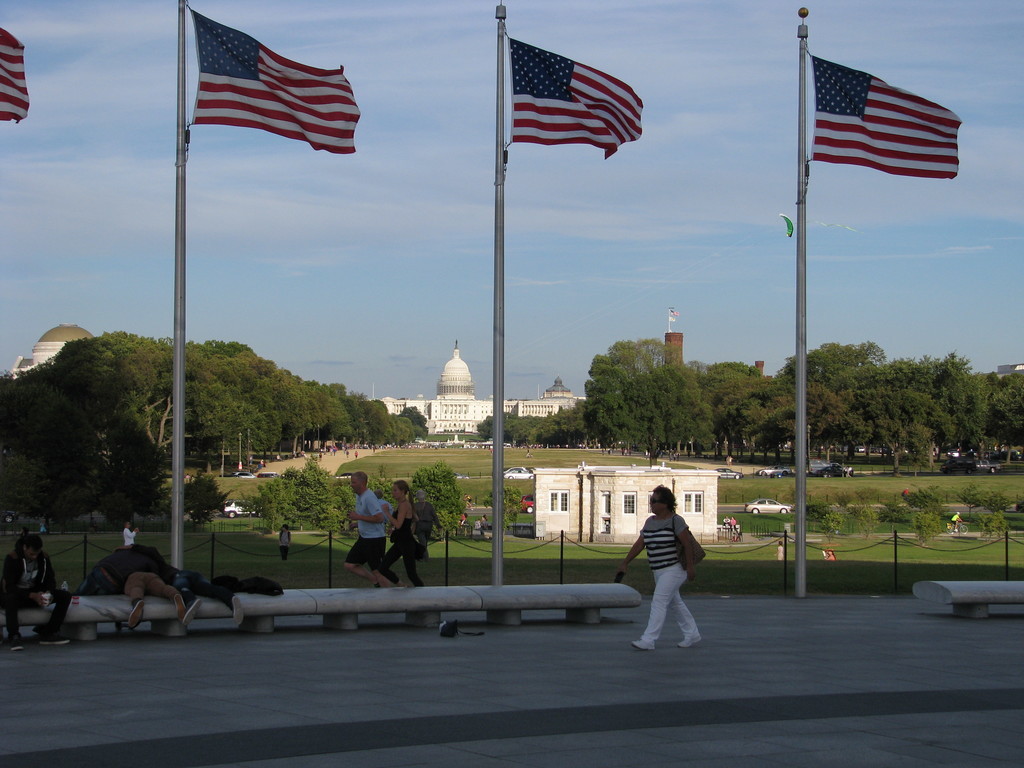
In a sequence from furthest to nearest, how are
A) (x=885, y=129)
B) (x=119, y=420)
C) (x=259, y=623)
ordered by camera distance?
(x=119, y=420), (x=885, y=129), (x=259, y=623)

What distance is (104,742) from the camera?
7.98 m

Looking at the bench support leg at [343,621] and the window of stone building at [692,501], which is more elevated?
the bench support leg at [343,621]

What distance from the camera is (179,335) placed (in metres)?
15.8

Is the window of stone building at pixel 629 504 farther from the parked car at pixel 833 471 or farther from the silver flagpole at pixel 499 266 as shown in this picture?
the parked car at pixel 833 471

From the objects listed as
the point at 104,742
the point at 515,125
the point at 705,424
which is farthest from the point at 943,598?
the point at 705,424

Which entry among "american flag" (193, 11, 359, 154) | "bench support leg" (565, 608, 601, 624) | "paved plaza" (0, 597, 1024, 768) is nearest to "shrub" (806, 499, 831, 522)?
"bench support leg" (565, 608, 601, 624)

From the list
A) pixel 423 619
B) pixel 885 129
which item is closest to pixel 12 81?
pixel 423 619

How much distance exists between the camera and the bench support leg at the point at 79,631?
12.6m

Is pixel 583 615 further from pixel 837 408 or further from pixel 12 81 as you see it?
pixel 837 408

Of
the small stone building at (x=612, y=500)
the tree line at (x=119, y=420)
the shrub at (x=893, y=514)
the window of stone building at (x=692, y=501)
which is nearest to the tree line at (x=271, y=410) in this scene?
the tree line at (x=119, y=420)

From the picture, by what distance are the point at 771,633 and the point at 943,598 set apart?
134 inches

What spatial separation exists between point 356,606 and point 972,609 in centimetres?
884

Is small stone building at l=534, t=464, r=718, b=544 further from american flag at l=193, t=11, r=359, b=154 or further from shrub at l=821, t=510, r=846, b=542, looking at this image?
american flag at l=193, t=11, r=359, b=154

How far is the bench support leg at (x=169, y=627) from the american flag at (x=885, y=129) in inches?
482
